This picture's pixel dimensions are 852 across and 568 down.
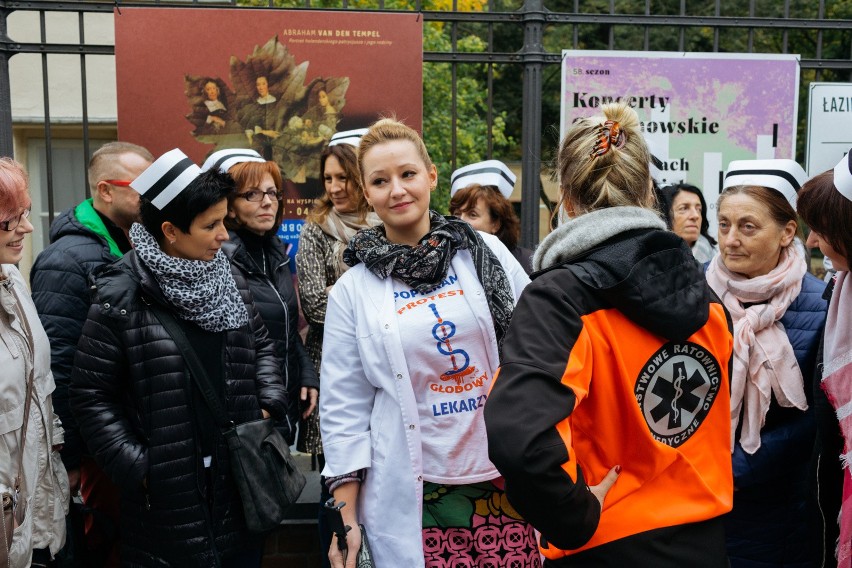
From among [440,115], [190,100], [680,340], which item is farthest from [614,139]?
[440,115]

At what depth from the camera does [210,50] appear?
4625 millimetres

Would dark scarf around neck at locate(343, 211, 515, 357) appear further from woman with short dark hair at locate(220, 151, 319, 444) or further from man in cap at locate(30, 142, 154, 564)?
woman with short dark hair at locate(220, 151, 319, 444)

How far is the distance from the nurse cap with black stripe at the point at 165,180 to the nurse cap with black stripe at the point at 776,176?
2144 millimetres

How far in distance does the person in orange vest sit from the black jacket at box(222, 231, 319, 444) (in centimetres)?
209

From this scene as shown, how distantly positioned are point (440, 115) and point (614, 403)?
9.80 meters

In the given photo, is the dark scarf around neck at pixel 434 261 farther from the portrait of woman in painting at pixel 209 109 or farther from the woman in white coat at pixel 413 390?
the portrait of woman in painting at pixel 209 109

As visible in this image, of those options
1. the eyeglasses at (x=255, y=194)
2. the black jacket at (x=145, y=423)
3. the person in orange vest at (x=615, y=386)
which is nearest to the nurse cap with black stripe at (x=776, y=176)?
the person in orange vest at (x=615, y=386)

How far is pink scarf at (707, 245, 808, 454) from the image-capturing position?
2961 millimetres

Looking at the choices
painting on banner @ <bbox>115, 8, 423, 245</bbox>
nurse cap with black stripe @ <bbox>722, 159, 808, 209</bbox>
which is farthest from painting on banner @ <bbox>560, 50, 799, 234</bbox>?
nurse cap with black stripe @ <bbox>722, 159, 808, 209</bbox>

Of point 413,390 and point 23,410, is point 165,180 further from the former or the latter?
point 413,390

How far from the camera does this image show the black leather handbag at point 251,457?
9.82 feet

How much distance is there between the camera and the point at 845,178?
6.99 ft

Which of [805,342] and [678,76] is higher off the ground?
[678,76]

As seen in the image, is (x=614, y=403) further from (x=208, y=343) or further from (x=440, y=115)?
(x=440, y=115)
